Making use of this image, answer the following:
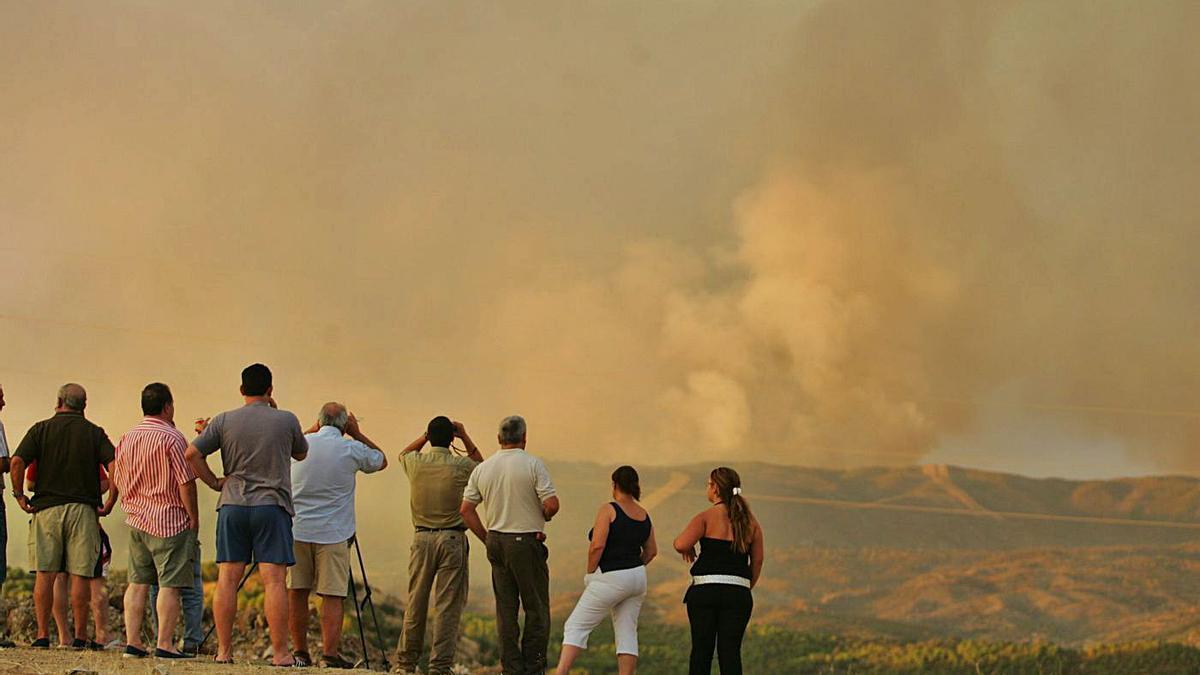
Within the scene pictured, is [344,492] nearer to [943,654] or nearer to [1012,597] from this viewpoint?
[943,654]

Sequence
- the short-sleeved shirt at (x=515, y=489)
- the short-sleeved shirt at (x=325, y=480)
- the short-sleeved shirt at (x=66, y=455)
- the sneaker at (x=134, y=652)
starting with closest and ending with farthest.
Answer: the sneaker at (x=134, y=652) < the short-sleeved shirt at (x=515, y=489) < the short-sleeved shirt at (x=325, y=480) < the short-sleeved shirt at (x=66, y=455)

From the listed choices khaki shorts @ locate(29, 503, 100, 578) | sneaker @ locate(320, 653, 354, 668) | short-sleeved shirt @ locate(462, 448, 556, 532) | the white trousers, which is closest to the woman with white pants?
the white trousers

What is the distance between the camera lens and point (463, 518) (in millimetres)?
12414

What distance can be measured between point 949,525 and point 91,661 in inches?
1311

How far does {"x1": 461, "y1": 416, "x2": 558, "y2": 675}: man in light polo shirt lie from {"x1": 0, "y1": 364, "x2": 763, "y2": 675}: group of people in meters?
0.01

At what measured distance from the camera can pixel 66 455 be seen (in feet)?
42.1

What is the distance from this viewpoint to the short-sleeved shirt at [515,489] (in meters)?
12.0

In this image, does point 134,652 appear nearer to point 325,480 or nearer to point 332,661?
point 332,661

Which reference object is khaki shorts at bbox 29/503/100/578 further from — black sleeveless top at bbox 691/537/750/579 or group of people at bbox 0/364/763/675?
black sleeveless top at bbox 691/537/750/579

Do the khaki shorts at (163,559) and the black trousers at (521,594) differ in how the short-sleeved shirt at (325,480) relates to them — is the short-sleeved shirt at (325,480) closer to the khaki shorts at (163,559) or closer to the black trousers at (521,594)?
the khaki shorts at (163,559)

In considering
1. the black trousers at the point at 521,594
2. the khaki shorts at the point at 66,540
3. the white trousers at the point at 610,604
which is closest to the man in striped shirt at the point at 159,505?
the khaki shorts at the point at 66,540

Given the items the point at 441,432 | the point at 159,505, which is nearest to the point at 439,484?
the point at 441,432

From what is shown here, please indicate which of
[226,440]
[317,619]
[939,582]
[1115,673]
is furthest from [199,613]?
[939,582]

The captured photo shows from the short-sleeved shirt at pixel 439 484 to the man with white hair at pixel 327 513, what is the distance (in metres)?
0.37
